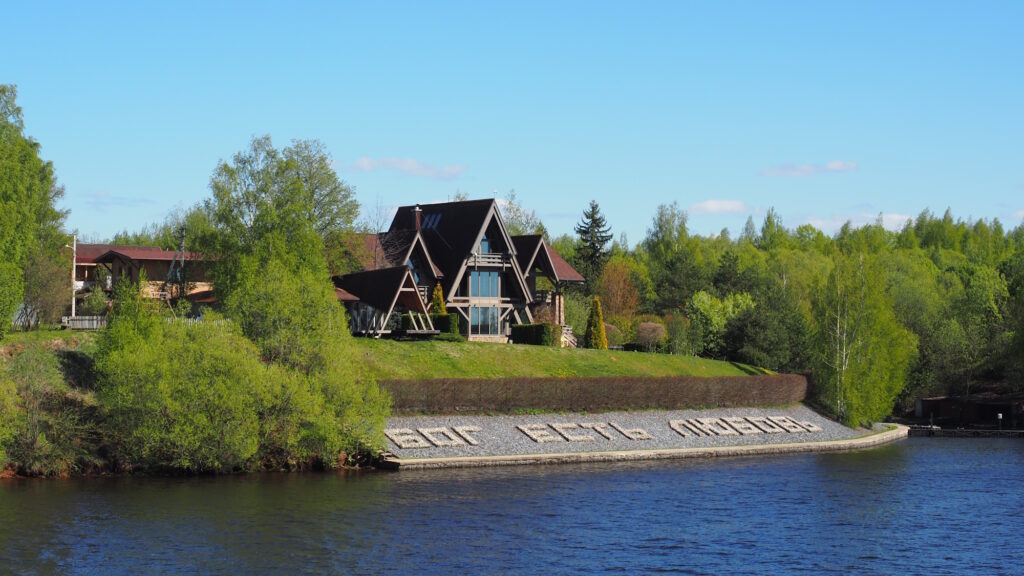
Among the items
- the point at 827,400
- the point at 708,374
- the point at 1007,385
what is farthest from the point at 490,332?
the point at 1007,385

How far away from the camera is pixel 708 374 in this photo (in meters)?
84.8

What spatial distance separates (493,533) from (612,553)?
475 cm

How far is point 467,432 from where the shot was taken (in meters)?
61.5

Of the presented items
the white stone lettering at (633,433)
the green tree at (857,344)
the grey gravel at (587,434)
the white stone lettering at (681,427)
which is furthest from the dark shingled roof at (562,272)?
the white stone lettering at (633,433)

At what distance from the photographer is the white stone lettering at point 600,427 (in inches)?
2589

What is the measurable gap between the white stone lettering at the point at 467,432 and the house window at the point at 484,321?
82.3 ft

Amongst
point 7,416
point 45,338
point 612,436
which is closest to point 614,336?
point 612,436

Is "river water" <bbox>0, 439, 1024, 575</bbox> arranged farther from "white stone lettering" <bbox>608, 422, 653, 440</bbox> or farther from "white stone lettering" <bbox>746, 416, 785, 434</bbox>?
"white stone lettering" <bbox>746, 416, 785, 434</bbox>

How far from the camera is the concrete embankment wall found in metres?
63.6

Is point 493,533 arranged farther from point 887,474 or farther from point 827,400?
point 827,400

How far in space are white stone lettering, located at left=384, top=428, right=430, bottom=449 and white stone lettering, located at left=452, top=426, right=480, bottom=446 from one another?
2591mm

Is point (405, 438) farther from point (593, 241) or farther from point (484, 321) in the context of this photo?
point (593, 241)

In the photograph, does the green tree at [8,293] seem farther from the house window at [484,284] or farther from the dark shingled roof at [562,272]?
the dark shingled roof at [562,272]

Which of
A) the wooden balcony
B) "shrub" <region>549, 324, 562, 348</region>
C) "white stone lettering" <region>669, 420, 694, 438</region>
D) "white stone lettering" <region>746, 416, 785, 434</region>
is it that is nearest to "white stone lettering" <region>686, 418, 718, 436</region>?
"white stone lettering" <region>669, 420, 694, 438</region>
